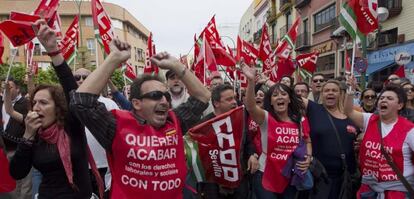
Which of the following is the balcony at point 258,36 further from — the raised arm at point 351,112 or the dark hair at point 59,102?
the dark hair at point 59,102

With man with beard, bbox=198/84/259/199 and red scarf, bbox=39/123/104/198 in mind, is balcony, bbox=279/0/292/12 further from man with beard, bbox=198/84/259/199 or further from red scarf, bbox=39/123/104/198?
red scarf, bbox=39/123/104/198

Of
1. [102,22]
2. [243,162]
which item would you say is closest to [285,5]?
[102,22]

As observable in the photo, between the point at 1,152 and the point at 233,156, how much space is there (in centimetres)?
225

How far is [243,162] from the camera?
435 cm

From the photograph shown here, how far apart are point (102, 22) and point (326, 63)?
2158 centimetres

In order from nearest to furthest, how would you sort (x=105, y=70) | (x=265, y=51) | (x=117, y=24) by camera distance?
(x=105, y=70) < (x=265, y=51) < (x=117, y=24)

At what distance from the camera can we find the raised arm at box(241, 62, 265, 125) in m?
3.68

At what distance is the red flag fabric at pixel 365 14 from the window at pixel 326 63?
19875 mm

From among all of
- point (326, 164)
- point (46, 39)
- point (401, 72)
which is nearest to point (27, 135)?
point (46, 39)

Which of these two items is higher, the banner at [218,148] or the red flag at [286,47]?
the red flag at [286,47]

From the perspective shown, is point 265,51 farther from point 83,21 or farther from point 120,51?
point 83,21

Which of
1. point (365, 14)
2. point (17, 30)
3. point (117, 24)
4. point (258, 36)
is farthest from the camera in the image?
point (117, 24)

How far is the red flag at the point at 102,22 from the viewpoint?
22.4 ft

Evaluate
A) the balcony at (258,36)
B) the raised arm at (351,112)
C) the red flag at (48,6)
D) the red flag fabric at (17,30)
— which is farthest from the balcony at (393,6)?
the balcony at (258,36)
